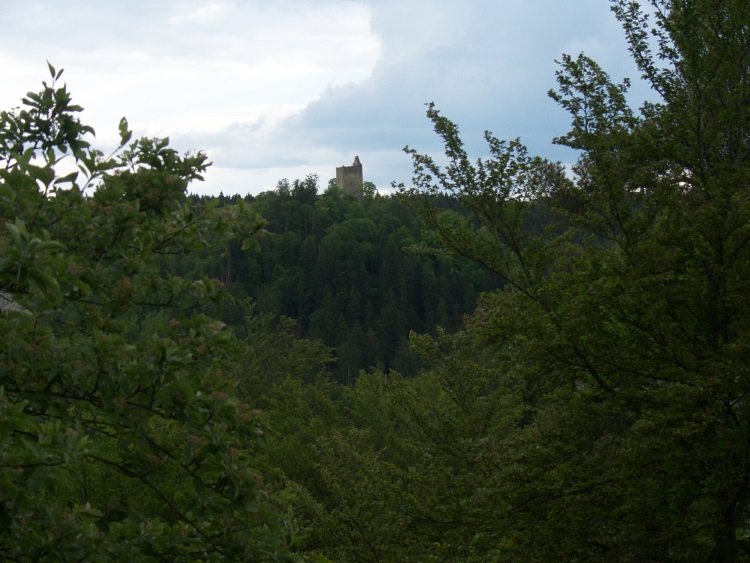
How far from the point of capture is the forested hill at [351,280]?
97000mm

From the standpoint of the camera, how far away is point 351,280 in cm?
10644

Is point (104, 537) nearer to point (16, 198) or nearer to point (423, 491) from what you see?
point (16, 198)

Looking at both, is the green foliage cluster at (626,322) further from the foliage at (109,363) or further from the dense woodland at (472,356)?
the foliage at (109,363)

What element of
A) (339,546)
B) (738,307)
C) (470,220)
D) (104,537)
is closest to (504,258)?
(470,220)

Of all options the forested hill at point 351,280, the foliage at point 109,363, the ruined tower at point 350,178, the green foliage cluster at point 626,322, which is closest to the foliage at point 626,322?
the green foliage cluster at point 626,322

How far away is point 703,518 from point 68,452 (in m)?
5.75

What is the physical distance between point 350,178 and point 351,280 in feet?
147

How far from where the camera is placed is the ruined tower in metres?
146

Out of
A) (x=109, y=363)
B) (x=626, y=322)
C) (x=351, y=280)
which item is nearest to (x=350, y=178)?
(x=351, y=280)

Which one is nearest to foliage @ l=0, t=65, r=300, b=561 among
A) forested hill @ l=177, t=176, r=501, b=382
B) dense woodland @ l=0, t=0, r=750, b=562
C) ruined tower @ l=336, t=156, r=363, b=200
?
dense woodland @ l=0, t=0, r=750, b=562

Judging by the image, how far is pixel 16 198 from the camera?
361cm

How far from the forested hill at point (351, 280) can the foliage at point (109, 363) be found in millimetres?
86140

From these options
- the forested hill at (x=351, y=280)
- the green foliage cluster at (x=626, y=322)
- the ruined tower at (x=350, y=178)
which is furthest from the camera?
the ruined tower at (x=350, y=178)

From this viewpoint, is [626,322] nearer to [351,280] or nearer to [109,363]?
[109,363]
